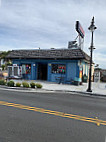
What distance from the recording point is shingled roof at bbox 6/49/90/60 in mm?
14984

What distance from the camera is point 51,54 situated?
16.6 meters

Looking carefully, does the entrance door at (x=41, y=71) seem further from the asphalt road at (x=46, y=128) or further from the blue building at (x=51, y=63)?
the asphalt road at (x=46, y=128)

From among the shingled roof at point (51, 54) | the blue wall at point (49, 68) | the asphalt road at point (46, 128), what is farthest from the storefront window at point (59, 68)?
the asphalt road at point (46, 128)

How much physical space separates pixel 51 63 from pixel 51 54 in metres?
1.23

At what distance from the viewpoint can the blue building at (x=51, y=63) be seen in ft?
50.2

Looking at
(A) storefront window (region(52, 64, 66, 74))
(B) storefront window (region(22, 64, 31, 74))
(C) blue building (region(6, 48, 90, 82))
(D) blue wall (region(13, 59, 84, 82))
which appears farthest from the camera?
(B) storefront window (region(22, 64, 31, 74))

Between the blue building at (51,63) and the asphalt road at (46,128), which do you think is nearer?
the asphalt road at (46,128)

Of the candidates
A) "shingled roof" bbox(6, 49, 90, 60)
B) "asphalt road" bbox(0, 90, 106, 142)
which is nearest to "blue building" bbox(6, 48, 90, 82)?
"shingled roof" bbox(6, 49, 90, 60)

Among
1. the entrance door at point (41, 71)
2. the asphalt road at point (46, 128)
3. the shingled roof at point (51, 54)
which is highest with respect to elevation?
the shingled roof at point (51, 54)

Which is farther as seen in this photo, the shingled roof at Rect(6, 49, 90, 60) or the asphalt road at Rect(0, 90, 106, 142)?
the shingled roof at Rect(6, 49, 90, 60)

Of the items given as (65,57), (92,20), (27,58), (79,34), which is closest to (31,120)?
(92,20)

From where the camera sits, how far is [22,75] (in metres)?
18.3

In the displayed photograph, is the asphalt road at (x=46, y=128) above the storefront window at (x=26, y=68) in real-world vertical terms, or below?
below

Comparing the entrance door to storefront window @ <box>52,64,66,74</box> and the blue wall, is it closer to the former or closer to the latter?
the blue wall
